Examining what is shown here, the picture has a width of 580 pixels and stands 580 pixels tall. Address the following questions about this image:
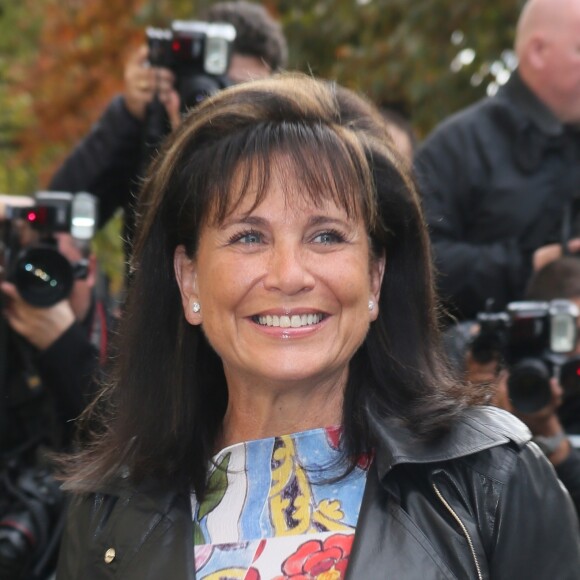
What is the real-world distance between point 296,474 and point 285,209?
0.52 meters

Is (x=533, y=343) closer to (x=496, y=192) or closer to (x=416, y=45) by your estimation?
(x=496, y=192)

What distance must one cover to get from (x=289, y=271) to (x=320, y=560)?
539 millimetres

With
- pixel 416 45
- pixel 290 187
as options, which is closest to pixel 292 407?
pixel 290 187

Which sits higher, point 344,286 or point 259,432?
point 344,286

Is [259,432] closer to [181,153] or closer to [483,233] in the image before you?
[181,153]

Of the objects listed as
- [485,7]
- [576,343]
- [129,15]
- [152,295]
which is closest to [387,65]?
[485,7]

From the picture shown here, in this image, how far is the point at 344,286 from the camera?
9.34 ft

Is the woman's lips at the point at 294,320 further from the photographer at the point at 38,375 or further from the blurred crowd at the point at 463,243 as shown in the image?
the photographer at the point at 38,375

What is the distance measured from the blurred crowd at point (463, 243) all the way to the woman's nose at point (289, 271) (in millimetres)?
1301

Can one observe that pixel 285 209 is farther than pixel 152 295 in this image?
No

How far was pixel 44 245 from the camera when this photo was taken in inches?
184

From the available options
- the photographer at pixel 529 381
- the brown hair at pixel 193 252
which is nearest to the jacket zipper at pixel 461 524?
the brown hair at pixel 193 252

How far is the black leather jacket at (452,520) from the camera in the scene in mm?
2623

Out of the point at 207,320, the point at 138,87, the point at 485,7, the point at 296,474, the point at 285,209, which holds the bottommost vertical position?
the point at 296,474
